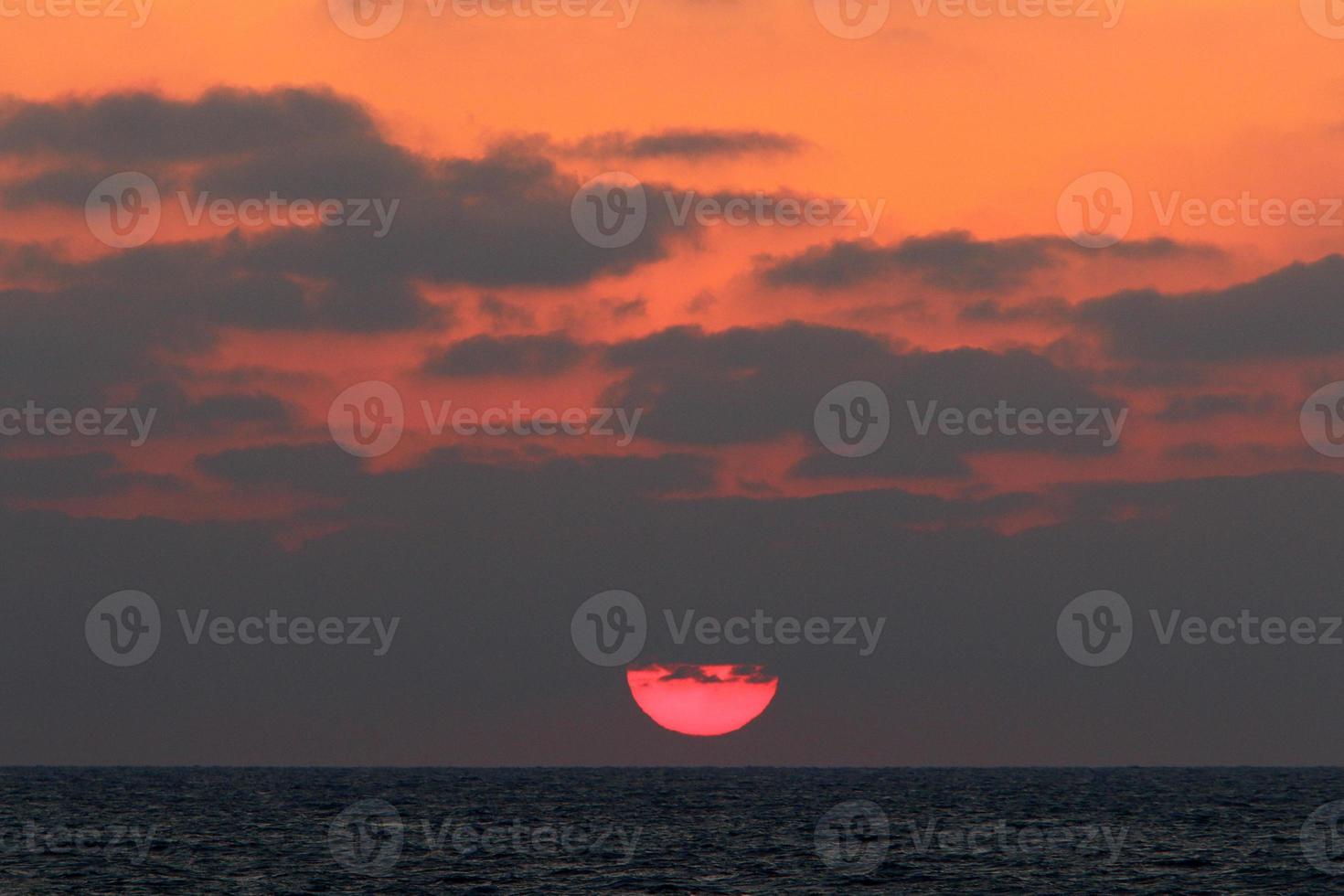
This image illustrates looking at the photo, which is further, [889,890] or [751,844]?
[751,844]

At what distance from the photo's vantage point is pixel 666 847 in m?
95.4

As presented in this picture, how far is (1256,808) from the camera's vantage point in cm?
14925

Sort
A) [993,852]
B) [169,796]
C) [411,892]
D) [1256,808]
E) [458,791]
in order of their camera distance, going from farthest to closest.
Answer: [458,791] < [169,796] < [1256,808] < [993,852] < [411,892]

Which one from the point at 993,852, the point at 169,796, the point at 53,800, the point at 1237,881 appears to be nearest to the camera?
the point at 1237,881

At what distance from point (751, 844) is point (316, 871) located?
31.3 meters

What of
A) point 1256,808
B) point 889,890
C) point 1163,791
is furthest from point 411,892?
point 1163,791

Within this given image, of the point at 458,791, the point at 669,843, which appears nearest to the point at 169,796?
the point at 458,791

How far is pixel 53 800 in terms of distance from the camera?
162500mm

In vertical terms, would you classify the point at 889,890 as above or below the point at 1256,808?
below

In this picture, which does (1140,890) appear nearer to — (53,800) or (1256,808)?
(1256,808)

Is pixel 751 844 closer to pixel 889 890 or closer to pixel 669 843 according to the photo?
pixel 669 843

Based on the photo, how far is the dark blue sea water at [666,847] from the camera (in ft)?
248

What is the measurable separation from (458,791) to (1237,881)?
Result: 132880mm

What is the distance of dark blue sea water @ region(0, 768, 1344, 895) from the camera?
2972 inches
